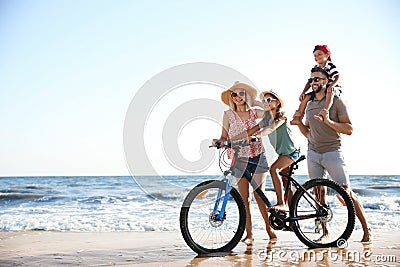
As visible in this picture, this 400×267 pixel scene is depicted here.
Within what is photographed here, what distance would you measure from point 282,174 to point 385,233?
6.57 ft

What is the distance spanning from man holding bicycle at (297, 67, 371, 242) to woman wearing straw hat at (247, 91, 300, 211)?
250mm

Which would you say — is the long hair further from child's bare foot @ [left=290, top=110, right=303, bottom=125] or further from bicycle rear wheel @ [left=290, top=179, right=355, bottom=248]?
bicycle rear wheel @ [left=290, top=179, right=355, bottom=248]

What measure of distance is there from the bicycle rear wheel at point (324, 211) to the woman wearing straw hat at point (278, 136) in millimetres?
208

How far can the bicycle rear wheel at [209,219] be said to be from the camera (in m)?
4.47

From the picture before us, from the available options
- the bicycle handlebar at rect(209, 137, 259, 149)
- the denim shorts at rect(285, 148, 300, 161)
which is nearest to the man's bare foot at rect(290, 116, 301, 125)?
the denim shorts at rect(285, 148, 300, 161)

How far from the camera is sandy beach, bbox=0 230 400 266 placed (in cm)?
412

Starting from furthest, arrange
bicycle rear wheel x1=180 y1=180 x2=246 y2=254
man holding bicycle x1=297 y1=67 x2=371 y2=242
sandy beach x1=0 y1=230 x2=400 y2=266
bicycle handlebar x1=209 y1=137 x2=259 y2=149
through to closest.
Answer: man holding bicycle x1=297 y1=67 x2=371 y2=242
bicycle handlebar x1=209 y1=137 x2=259 y2=149
bicycle rear wheel x1=180 y1=180 x2=246 y2=254
sandy beach x1=0 y1=230 x2=400 y2=266

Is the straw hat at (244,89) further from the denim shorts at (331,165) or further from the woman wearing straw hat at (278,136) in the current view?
the denim shorts at (331,165)

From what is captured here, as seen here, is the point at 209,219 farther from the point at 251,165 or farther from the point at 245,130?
the point at 245,130

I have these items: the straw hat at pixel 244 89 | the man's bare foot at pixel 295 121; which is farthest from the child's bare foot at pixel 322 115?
the straw hat at pixel 244 89

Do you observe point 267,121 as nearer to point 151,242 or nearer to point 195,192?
point 195,192

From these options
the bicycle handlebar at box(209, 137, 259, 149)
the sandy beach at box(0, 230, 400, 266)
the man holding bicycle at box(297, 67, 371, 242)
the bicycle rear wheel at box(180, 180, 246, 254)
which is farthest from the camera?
the man holding bicycle at box(297, 67, 371, 242)

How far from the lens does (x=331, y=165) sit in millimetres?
4984

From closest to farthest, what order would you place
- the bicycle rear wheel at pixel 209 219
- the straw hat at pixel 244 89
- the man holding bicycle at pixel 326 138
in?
the bicycle rear wheel at pixel 209 219 → the man holding bicycle at pixel 326 138 → the straw hat at pixel 244 89
